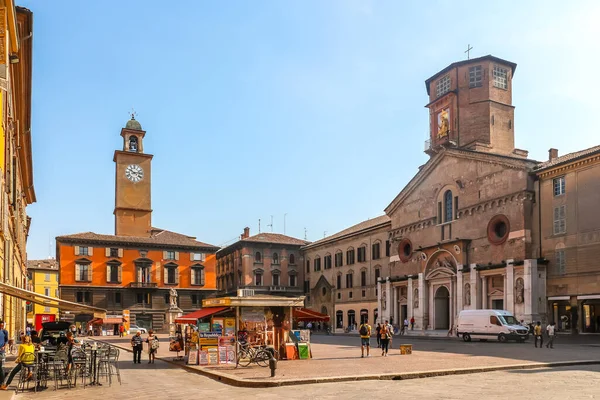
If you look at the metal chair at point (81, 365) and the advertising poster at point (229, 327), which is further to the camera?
the advertising poster at point (229, 327)

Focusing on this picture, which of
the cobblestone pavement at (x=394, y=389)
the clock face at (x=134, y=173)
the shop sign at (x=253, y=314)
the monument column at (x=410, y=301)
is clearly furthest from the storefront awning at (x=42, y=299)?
the clock face at (x=134, y=173)

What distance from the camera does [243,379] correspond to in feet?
59.2

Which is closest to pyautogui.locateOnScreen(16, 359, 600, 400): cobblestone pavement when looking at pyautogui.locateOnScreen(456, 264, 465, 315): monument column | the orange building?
pyautogui.locateOnScreen(456, 264, 465, 315): monument column

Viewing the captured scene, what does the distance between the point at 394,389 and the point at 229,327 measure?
10146mm

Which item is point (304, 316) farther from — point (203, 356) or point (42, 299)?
point (42, 299)

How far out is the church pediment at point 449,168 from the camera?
45094 millimetres

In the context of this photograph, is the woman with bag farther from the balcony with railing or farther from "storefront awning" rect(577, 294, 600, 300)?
the balcony with railing

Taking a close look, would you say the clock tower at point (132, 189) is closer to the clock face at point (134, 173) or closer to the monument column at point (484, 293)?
the clock face at point (134, 173)

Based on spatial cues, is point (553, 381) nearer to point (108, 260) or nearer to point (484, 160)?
point (484, 160)

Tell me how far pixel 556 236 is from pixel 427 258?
13.5 metres

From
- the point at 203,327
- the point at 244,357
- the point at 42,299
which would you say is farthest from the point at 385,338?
the point at 42,299

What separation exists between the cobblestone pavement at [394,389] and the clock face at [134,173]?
62850 millimetres

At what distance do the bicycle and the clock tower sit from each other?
5737 cm

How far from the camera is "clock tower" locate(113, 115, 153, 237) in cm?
7881
